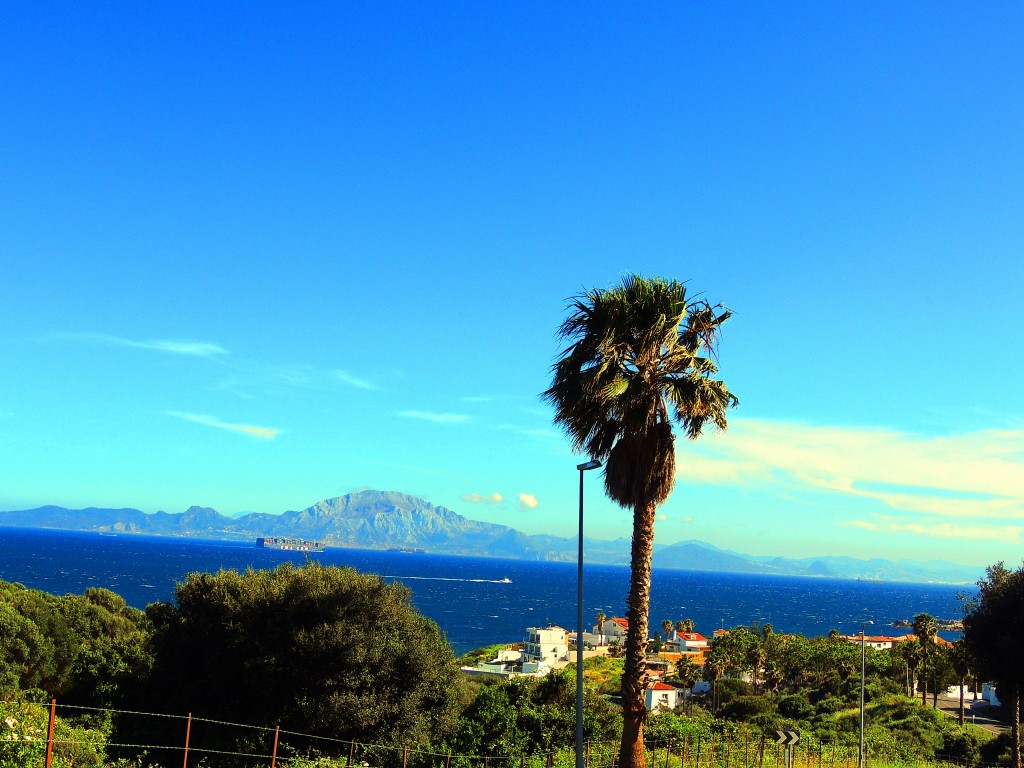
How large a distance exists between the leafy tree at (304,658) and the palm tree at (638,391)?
11.4 meters

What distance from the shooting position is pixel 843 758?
35969mm

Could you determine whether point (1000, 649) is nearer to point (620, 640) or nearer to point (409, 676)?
point (409, 676)

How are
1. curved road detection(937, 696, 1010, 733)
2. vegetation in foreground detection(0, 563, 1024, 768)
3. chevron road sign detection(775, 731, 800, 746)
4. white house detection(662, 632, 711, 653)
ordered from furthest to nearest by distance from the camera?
white house detection(662, 632, 711, 653) → curved road detection(937, 696, 1010, 733) → vegetation in foreground detection(0, 563, 1024, 768) → chevron road sign detection(775, 731, 800, 746)

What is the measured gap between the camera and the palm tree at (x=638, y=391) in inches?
690

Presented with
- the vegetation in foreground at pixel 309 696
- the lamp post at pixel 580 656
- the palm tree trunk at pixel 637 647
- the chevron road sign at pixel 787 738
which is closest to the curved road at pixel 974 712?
the vegetation in foreground at pixel 309 696

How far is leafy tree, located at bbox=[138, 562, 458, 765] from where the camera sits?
25922 millimetres

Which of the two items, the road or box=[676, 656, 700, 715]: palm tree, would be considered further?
box=[676, 656, 700, 715]: palm tree

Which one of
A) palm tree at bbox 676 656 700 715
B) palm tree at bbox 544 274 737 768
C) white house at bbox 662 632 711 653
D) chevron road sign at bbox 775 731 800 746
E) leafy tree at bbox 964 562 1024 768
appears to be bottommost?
white house at bbox 662 632 711 653

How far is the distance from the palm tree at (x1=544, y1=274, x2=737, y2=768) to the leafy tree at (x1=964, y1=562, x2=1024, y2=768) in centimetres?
→ 1507

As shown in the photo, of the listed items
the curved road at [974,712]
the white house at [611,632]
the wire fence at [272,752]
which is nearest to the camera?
the wire fence at [272,752]

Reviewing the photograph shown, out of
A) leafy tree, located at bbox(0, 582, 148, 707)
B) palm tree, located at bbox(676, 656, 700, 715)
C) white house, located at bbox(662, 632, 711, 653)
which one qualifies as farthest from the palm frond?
white house, located at bbox(662, 632, 711, 653)

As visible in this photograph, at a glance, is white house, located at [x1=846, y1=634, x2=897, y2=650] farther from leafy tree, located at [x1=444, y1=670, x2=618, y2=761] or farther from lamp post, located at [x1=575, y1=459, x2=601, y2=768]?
lamp post, located at [x1=575, y1=459, x2=601, y2=768]

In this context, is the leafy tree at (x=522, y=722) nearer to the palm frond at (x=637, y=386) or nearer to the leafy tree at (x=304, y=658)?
the leafy tree at (x=304, y=658)

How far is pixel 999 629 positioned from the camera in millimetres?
26828
